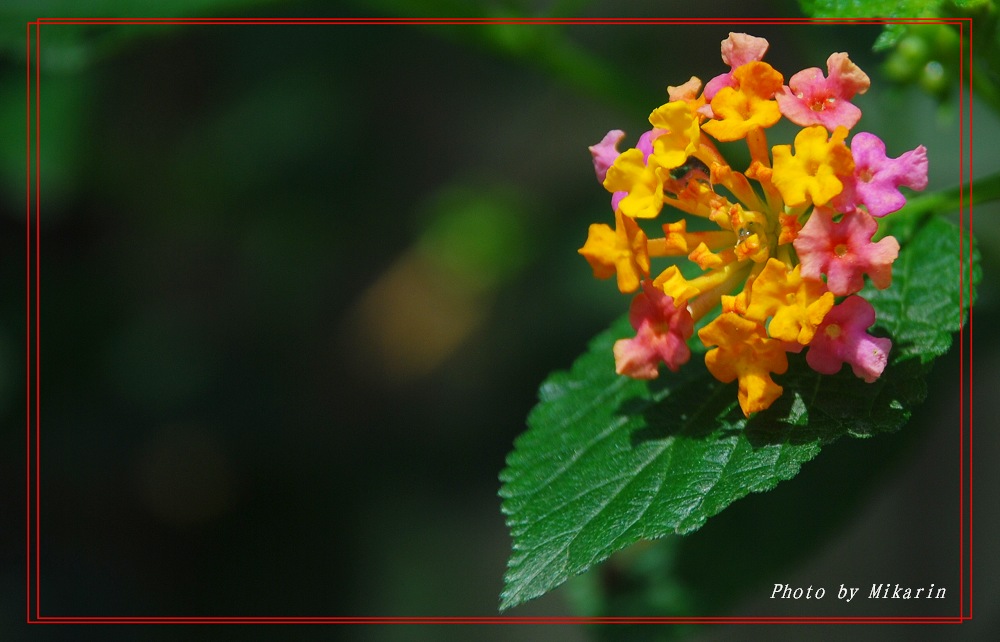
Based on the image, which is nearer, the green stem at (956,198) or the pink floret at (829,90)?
the pink floret at (829,90)

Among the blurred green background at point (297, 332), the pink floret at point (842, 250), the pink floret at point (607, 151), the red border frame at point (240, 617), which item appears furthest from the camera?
the blurred green background at point (297, 332)

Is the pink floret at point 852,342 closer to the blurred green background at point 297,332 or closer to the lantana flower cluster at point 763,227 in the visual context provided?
the lantana flower cluster at point 763,227

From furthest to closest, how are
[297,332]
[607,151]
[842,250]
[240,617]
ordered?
1. [297,332]
2. [240,617]
3. [607,151]
4. [842,250]

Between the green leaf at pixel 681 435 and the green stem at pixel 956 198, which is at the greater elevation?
the green stem at pixel 956 198

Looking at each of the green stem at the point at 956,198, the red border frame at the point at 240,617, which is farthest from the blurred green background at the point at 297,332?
the green stem at the point at 956,198

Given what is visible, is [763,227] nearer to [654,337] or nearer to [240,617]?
[654,337]

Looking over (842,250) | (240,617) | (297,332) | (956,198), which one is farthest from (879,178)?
(297,332)

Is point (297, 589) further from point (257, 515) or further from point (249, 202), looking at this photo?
point (249, 202)
